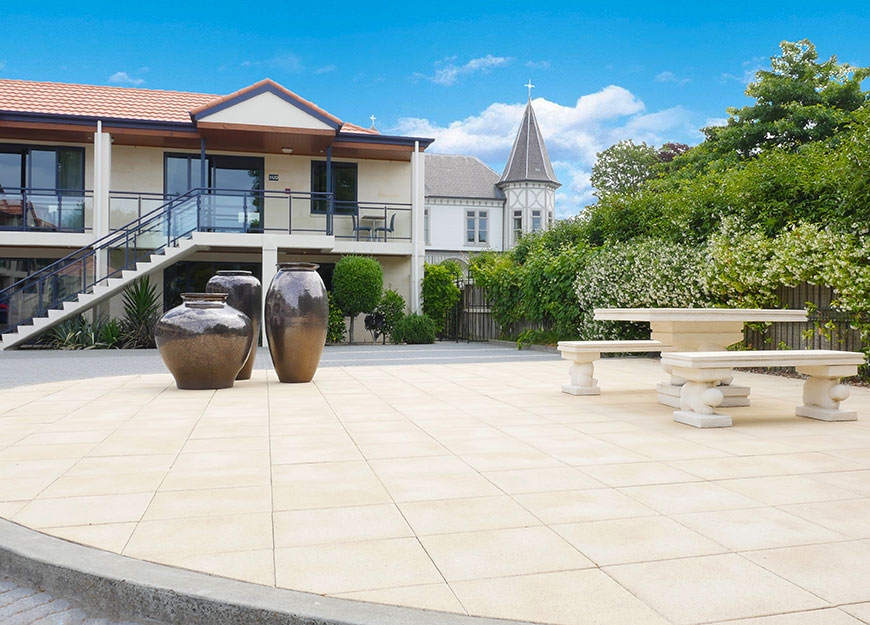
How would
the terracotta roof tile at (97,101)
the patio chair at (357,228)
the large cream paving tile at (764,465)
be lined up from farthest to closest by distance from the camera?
the patio chair at (357,228) → the terracotta roof tile at (97,101) → the large cream paving tile at (764,465)

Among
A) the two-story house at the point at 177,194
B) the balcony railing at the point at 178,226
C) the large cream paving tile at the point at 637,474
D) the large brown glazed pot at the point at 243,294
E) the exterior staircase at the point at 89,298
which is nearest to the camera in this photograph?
the large cream paving tile at the point at 637,474

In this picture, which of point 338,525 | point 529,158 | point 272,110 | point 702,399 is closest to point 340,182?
point 272,110

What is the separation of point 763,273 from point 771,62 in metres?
20.7

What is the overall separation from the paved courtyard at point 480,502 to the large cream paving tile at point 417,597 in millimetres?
10

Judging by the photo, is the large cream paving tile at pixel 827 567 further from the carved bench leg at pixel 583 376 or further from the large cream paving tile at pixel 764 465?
the carved bench leg at pixel 583 376

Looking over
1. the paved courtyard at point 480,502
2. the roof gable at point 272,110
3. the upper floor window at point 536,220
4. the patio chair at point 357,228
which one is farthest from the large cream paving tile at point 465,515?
the upper floor window at point 536,220

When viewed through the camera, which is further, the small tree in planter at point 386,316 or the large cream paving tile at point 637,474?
the small tree in planter at point 386,316

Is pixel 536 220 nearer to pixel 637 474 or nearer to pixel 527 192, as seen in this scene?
pixel 527 192

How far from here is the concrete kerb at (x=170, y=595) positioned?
2354mm

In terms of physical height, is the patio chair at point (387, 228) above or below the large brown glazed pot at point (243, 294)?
above

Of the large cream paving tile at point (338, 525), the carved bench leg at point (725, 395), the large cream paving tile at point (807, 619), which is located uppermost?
the carved bench leg at point (725, 395)

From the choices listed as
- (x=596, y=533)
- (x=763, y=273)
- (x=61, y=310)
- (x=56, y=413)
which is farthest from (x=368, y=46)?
(x=596, y=533)

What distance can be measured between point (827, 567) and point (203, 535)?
2.57m

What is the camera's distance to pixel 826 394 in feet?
20.9
